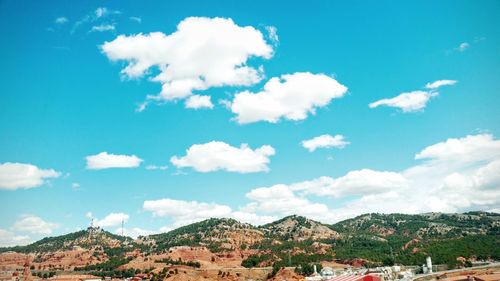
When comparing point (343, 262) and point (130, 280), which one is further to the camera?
point (343, 262)

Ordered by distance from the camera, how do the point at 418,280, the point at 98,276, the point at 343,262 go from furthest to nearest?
1. the point at 343,262
2. the point at 98,276
3. the point at 418,280

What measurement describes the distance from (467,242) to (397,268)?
80112 millimetres

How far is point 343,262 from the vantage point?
648 feet

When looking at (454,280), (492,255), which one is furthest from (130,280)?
(492,255)

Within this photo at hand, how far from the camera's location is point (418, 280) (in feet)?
399

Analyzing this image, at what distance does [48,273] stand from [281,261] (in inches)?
4297

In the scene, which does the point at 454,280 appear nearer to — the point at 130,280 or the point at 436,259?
the point at 436,259

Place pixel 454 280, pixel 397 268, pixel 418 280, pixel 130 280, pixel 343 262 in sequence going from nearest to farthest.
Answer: pixel 454 280 < pixel 418 280 < pixel 397 268 < pixel 130 280 < pixel 343 262

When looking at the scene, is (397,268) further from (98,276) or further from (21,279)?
(21,279)

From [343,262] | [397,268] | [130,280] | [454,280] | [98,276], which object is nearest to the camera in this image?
[454,280]

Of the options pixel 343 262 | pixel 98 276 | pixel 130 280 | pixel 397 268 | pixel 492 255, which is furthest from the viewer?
pixel 343 262

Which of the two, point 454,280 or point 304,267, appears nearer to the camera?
point 454,280

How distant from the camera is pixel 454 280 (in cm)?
10956

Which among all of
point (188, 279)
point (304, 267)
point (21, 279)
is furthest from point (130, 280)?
point (304, 267)
